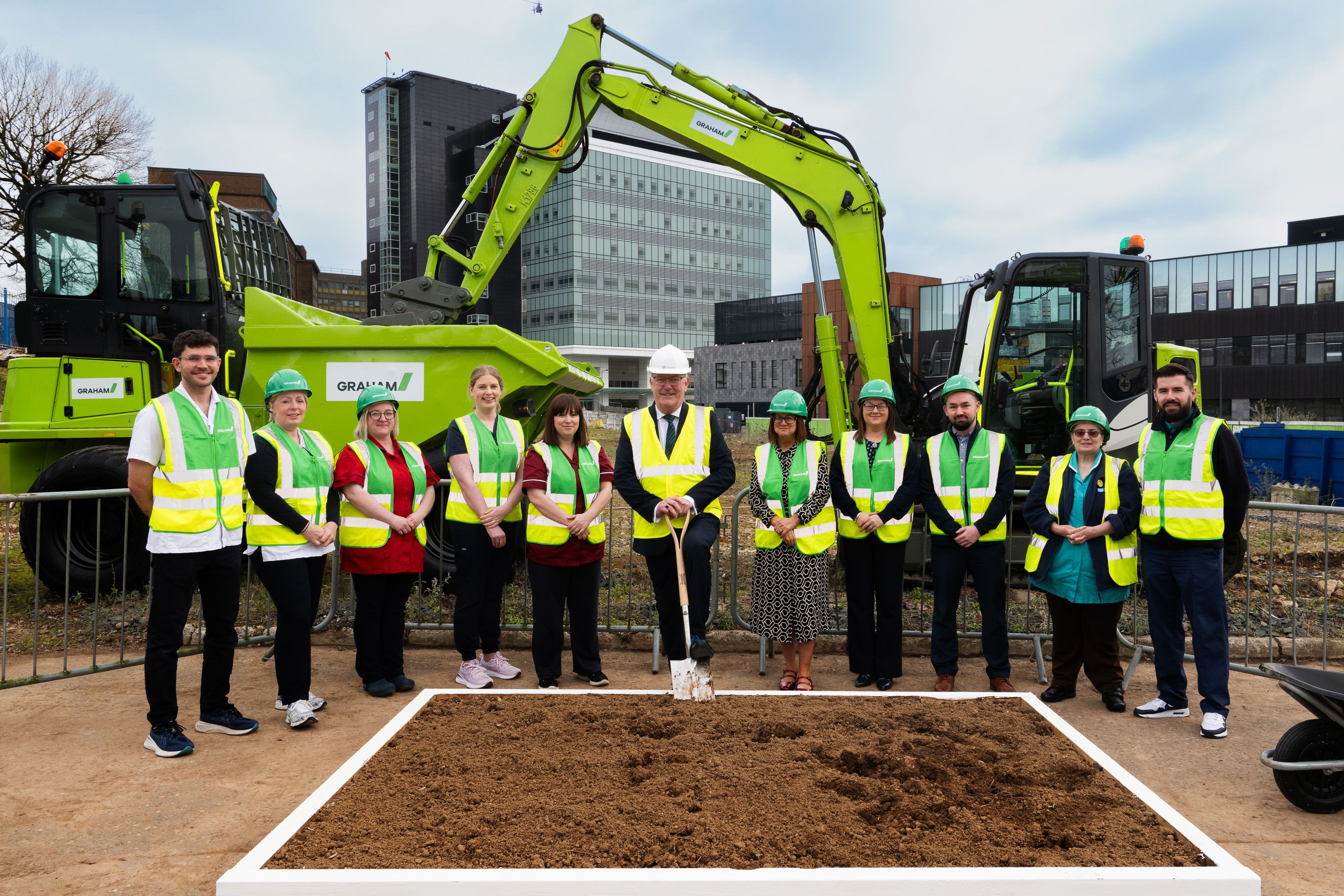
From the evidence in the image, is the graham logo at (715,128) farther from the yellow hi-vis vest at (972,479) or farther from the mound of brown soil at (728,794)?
the mound of brown soil at (728,794)

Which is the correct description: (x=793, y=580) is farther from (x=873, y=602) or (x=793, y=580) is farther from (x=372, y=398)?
(x=372, y=398)

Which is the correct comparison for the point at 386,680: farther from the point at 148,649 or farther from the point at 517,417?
the point at 517,417

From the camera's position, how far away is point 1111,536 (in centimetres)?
538

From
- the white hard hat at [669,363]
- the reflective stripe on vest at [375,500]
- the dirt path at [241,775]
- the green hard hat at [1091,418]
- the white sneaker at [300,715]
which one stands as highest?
the white hard hat at [669,363]

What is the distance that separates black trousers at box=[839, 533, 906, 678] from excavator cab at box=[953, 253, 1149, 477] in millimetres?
3164

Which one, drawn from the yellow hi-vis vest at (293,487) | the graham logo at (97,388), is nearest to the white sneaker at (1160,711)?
the yellow hi-vis vest at (293,487)

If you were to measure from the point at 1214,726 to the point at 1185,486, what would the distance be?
1272mm

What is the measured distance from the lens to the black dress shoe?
18.2 feet

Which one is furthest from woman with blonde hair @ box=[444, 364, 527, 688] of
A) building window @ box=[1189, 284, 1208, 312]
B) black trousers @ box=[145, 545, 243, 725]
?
building window @ box=[1189, 284, 1208, 312]

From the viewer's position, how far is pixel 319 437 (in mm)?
5105

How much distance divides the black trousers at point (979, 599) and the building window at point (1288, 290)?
2066 inches

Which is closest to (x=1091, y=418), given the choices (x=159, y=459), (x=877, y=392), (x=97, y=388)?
(x=877, y=392)

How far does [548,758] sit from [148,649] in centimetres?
237

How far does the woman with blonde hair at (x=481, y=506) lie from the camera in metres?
5.60
